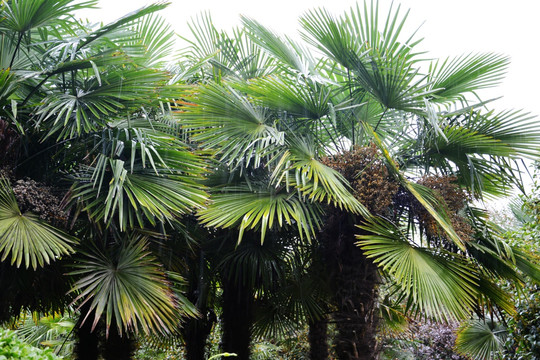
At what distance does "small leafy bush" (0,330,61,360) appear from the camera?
7.17 feet

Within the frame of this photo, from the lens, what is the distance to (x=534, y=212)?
538 centimetres

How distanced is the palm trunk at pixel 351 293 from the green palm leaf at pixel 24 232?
2485 millimetres

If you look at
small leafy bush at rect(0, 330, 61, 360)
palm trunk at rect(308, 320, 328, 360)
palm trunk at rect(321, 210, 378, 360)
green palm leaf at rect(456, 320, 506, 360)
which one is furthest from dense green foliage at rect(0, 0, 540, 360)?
small leafy bush at rect(0, 330, 61, 360)

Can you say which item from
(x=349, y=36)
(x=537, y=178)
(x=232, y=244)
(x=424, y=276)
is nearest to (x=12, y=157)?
(x=232, y=244)

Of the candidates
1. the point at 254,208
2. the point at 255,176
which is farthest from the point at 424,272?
the point at 255,176

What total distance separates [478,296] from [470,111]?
181 centimetres

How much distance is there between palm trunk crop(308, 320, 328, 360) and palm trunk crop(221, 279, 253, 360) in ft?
2.56

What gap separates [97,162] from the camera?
4.29 meters

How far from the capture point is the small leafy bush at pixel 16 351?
2186 mm

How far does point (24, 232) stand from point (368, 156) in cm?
306

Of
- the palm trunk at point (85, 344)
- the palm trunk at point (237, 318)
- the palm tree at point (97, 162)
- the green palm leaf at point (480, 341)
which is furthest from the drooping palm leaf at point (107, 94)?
the green palm leaf at point (480, 341)

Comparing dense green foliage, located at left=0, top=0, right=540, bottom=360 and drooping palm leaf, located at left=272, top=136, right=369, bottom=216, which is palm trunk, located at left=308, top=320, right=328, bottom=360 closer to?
dense green foliage, located at left=0, top=0, right=540, bottom=360

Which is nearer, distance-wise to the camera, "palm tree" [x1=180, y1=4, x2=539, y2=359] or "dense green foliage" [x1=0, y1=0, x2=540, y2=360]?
"dense green foliage" [x1=0, y1=0, x2=540, y2=360]

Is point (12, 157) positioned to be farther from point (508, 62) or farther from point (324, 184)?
point (508, 62)
